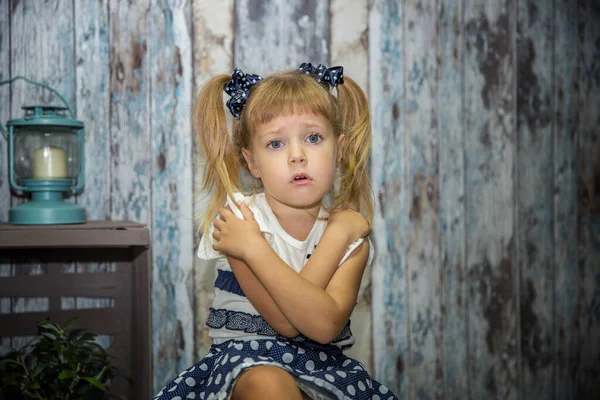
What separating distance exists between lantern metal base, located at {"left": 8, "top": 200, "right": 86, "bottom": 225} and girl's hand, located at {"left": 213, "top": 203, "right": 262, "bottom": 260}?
519mm

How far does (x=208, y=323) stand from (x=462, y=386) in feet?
3.35

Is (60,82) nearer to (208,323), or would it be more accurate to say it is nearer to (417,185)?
(208,323)

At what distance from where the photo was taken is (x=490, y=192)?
2.03 m

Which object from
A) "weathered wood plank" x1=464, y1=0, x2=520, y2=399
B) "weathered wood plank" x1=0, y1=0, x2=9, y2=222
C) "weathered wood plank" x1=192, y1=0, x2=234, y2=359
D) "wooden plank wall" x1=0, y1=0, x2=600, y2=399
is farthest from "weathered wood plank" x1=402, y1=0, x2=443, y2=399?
"weathered wood plank" x1=0, y1=0, x2=9, y2=222

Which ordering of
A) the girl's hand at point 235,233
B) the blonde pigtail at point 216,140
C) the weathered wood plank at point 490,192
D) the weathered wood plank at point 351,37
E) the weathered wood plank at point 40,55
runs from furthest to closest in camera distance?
the weathered wood plank at point 490,192 < the weathered wood plank at point 351,37 < the weathered wood plank at point 40,55 < the blonde pigtail at point 216,140 < the girl's hand at point 235,233

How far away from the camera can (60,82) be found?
180 centimetres

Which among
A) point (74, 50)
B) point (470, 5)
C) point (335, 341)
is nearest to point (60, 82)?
point (74, 50)

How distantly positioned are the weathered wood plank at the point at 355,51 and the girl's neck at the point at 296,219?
0.62 metres

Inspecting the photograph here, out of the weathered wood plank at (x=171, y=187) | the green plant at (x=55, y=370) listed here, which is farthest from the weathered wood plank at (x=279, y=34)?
the green plant at (x=55, y=370)

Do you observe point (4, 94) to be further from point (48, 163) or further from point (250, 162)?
point (250, 162)

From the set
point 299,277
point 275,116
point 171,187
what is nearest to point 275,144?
point 275,116

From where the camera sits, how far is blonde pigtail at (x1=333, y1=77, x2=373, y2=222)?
140 centimetres

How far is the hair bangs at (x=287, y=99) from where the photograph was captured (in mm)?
1266

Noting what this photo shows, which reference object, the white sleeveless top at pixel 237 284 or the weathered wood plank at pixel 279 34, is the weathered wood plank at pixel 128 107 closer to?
the weathered wood plank at pixel 279 34
